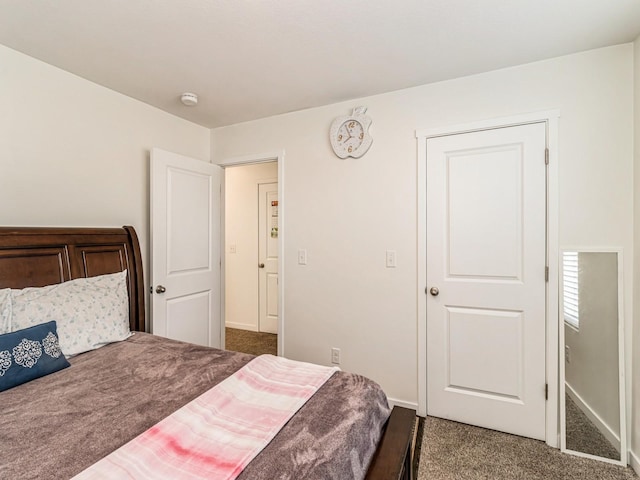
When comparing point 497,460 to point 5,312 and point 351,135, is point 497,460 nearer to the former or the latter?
point 351,135

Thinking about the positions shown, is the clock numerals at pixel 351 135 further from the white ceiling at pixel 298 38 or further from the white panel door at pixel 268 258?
the white panel door at pixel 268 258

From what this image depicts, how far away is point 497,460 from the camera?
1895mm

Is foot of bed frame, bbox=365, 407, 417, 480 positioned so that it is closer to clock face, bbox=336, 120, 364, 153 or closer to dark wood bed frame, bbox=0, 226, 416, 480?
dark wood bed frame, bbox=0, 226, 416, 480

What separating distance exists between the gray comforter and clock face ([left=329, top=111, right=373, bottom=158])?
174cm

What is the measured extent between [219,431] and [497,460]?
1.78 meters

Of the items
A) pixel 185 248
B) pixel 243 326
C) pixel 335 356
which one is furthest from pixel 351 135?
pixel 243 326

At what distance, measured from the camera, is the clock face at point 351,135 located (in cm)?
252

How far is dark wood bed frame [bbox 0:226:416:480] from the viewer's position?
1.27 metres

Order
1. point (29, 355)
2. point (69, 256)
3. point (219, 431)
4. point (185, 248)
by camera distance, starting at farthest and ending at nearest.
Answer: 1. point (185, 248)
2. point (69, 256)
3. point (29, 355)
4. point (219, 431)

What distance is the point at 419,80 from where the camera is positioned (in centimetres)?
229

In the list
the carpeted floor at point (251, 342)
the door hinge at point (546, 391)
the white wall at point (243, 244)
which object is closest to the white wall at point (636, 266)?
the door hinge at point (546, 391)

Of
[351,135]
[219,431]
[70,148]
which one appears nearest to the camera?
[219,431]

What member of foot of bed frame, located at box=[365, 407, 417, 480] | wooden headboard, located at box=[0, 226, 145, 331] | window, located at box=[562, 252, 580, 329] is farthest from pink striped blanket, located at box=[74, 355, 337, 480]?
window, located at box=[562, 252, 580, 329]

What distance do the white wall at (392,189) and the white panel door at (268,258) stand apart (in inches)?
51.3
